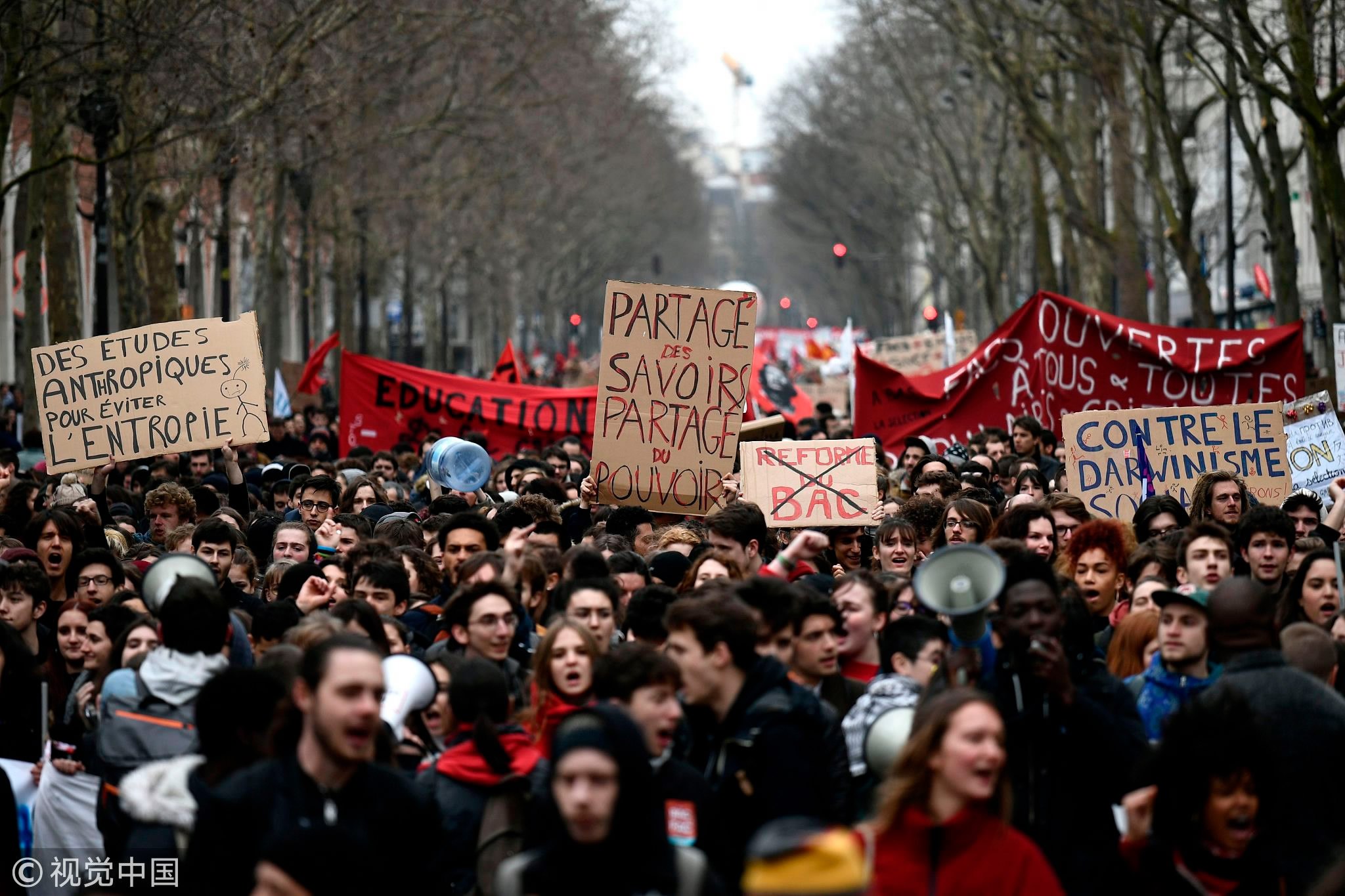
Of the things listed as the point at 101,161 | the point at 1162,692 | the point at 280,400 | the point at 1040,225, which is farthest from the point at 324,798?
the point at 1040,225

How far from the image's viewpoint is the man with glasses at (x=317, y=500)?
11.9 m

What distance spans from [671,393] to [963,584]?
648cm

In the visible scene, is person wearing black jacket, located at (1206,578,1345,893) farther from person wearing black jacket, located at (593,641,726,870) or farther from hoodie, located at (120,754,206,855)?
hoodie, located at (120,754,206,855)

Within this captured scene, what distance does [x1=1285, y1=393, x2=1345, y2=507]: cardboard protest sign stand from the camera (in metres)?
11.9

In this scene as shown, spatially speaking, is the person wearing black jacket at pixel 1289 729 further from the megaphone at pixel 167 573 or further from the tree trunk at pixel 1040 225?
the tree trunk at pixel 1040 225

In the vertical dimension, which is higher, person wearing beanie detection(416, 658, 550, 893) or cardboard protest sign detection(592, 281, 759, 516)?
cardboard protest sign detection(592, 281, 759, 516)

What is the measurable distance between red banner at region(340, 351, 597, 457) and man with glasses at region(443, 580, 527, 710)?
36.3 feet

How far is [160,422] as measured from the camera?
12227 millimetres

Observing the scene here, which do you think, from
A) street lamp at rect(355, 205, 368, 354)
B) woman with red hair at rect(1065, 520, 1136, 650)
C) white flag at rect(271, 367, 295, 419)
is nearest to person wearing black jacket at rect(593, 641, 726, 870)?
woman with red hair at rect(1065, 520, 1136, 650)

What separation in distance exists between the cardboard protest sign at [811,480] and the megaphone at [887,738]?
556 cm

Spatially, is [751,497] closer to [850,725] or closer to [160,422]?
[160,422]

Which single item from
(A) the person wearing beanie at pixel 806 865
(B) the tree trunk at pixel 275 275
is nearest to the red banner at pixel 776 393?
(B) the tree trunk at pixel 275 275

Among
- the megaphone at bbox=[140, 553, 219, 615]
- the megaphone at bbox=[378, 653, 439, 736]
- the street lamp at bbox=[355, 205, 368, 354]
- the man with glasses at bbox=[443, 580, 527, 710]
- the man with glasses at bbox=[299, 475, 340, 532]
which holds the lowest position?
the megaphone at bbox=[378, 653, 439, 736]

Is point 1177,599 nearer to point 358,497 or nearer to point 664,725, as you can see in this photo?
point 664,725
